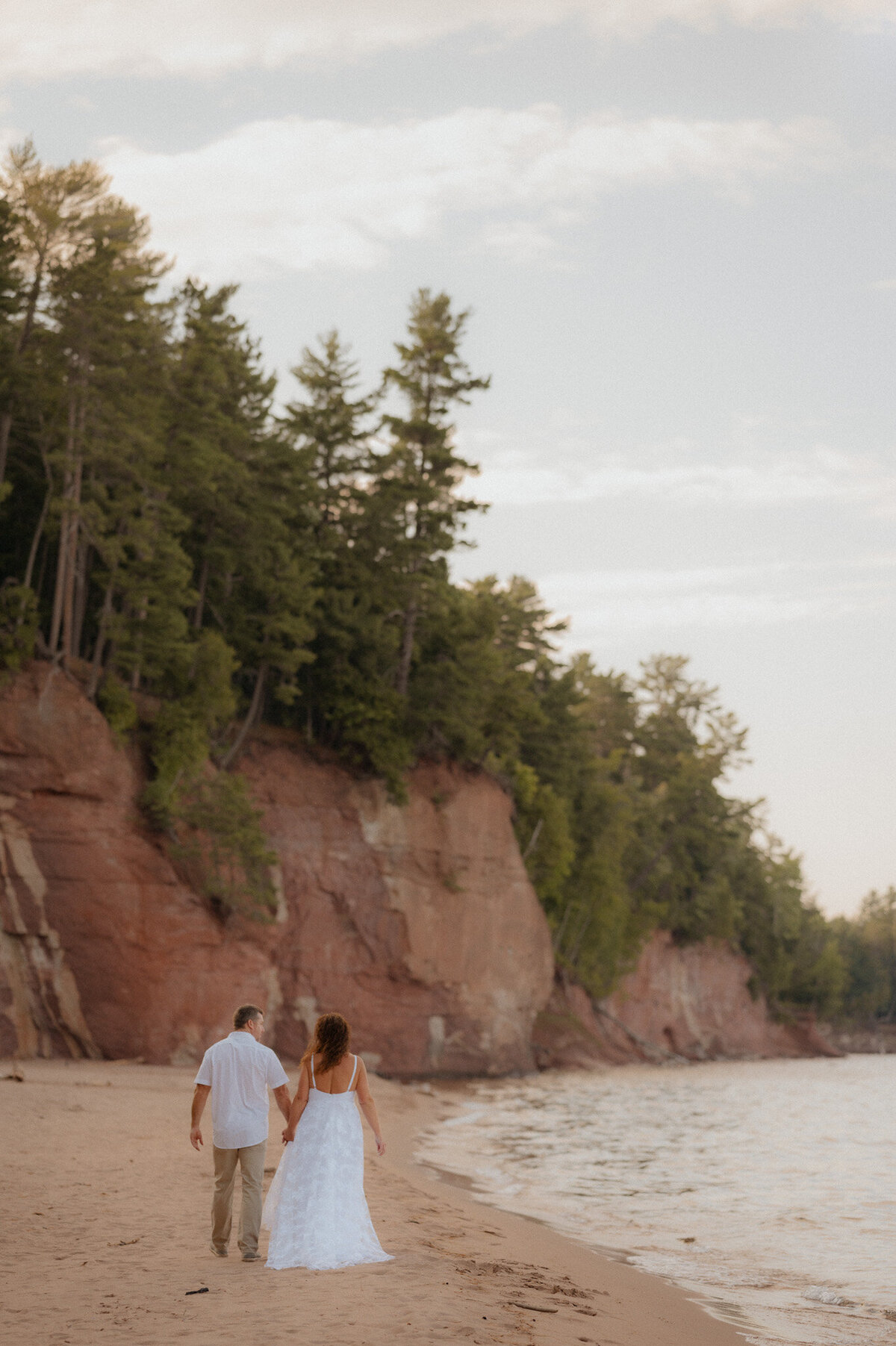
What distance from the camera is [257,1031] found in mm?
8680

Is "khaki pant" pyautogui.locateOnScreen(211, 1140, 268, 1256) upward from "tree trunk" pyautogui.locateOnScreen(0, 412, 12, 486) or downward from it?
downward

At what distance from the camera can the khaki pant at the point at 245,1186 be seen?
8367 millimetres

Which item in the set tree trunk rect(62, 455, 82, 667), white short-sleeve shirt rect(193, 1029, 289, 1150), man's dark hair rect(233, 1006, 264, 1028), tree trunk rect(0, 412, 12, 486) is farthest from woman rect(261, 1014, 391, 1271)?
tree trunk rect(0, 412, 12, 486)

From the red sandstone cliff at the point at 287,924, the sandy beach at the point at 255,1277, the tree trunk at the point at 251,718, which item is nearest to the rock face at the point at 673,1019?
the red sandstone cliff at the point at 287,924

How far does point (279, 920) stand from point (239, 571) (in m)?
11.5

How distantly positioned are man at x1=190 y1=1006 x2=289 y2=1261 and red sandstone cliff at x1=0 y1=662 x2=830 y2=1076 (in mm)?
18352

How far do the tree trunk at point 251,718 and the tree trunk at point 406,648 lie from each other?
21.0 feet

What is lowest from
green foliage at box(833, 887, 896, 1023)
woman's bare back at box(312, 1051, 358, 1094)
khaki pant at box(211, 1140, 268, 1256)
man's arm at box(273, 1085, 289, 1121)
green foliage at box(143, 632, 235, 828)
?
green foliage at box(833, 887, 896, 1023)

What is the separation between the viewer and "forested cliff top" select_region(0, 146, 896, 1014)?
2819 cm

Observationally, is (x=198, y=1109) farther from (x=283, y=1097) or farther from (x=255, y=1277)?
(x=255, y=1277)

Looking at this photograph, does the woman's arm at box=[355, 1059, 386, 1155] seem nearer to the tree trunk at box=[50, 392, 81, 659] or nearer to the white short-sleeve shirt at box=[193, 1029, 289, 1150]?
the white short-sleeve shirt at box=[193, 1029, 289, 1150]

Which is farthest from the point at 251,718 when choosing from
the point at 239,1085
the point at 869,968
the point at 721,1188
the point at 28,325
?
the point at 869,968

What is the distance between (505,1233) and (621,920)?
52.2m

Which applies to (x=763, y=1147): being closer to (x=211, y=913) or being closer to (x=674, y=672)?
(x=211, y=913)
